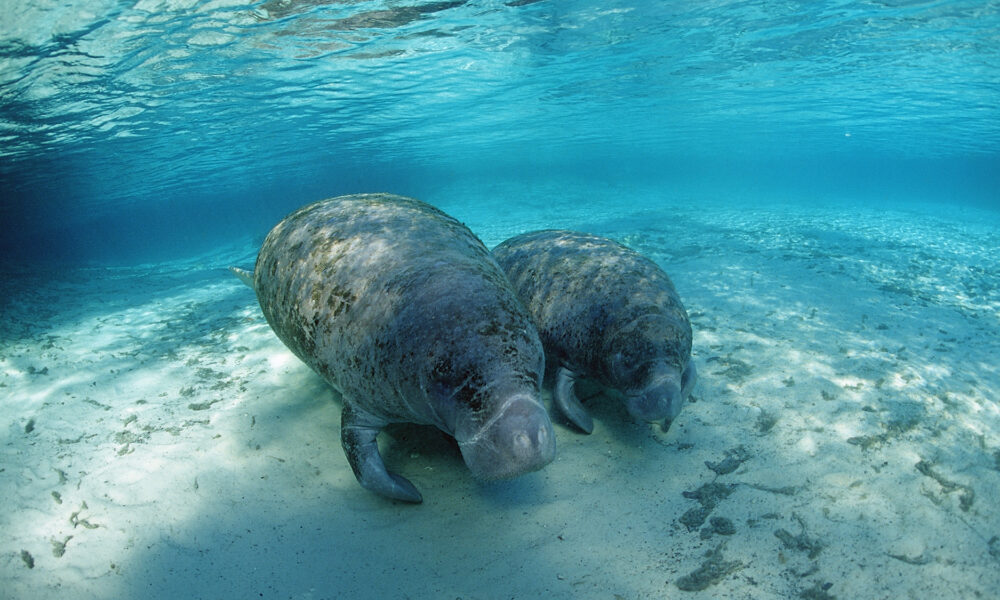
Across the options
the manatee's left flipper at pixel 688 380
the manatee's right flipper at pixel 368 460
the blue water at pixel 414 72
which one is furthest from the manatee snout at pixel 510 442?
the blue water at pixel 414 72

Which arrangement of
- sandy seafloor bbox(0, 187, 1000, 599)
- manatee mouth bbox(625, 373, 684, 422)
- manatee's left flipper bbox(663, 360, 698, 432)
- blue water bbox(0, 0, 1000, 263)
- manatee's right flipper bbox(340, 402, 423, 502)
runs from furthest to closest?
blue water bbox(0, 0, 1000, 263)
manatee's left flipper bbox(663, 360, 698, 432)
manatee mouth bbox(625, 373, 684, 422)
manatee's right flipper bbox(340, 402, 423, 502)
sandy seafloor bbox(0, 187, 1000, 599)

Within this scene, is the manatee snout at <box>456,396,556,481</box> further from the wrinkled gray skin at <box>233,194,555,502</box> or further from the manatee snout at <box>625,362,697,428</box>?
the manatee snout at <box>625,362,697,428</box>

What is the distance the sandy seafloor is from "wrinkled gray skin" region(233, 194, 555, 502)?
0.52 m

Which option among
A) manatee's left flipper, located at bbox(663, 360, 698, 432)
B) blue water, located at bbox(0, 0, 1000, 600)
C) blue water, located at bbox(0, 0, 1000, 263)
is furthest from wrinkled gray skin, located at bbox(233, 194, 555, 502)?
blue water, located at bbox(0, 0, 1000, 263)

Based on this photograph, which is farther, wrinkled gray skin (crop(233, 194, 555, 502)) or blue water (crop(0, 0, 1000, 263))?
blue water (crop(0, 0, 1000, 263))

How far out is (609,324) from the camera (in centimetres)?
337

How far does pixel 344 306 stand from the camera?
8.46ft

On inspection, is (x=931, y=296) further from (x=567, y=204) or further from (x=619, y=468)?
(x=567, y=204)

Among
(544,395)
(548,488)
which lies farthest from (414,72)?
(548,488)

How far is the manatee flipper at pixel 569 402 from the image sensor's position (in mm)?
3381

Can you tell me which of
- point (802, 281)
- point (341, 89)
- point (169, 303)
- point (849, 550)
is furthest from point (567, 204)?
point (849, 550)

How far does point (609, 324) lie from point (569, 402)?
2.25 ft

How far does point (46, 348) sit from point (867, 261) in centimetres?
1439

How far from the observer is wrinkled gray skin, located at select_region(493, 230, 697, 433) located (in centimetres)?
304
